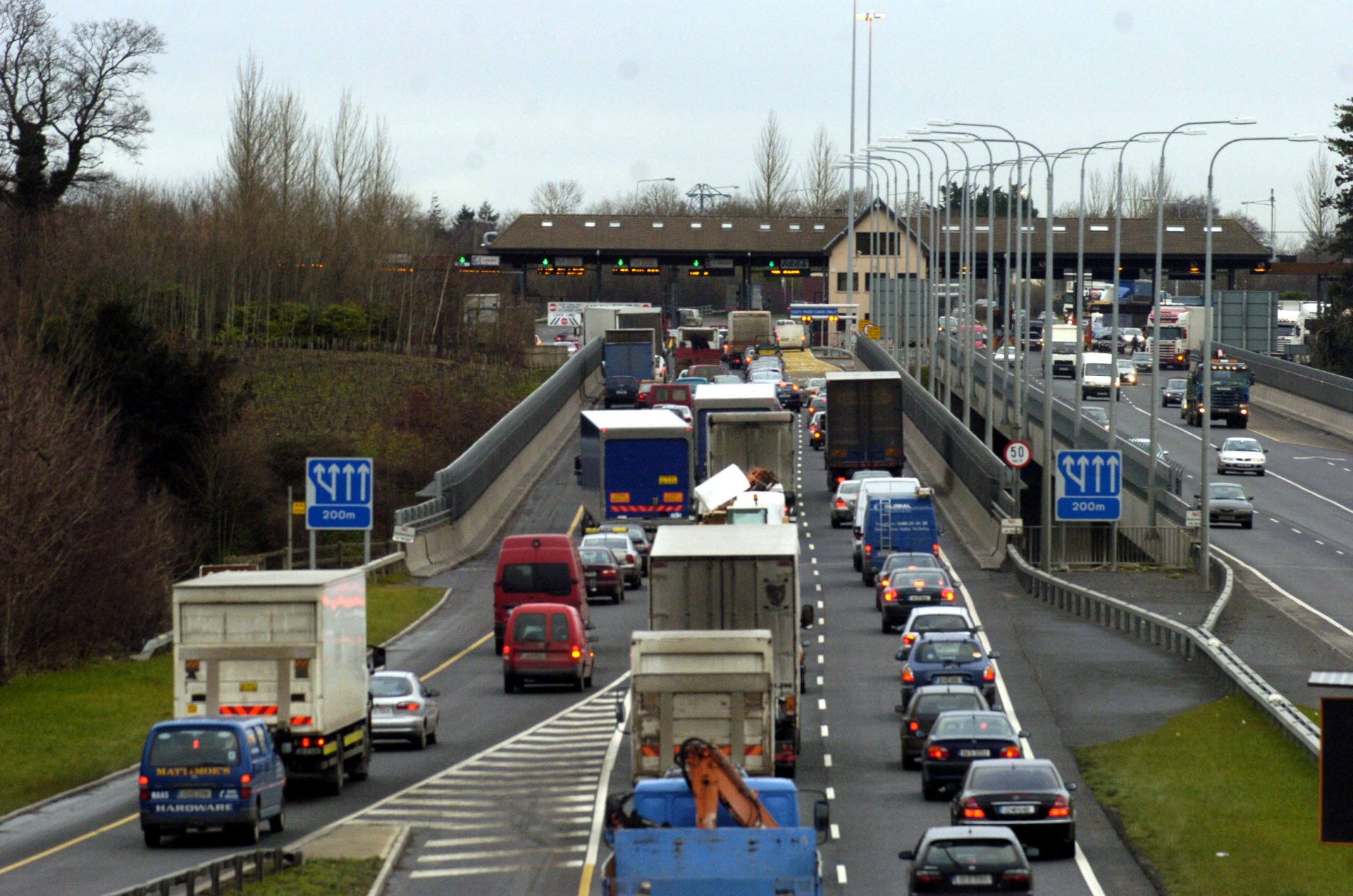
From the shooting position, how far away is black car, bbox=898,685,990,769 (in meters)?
25.0

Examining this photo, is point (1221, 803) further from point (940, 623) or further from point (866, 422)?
point (866, 422)

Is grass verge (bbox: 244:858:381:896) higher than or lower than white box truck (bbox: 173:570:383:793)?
lower

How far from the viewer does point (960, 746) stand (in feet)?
75.5

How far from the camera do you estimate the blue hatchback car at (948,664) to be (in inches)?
1137

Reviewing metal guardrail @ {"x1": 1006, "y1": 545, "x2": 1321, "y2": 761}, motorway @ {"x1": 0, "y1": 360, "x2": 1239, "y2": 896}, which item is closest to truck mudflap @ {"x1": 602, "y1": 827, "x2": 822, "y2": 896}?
motorway @ {"x1": 0, "y1": 360, "x2": 1239, "y2": 896}

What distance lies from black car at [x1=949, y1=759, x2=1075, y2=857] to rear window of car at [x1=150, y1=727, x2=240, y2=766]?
300 inches

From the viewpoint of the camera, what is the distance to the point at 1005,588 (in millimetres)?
46344

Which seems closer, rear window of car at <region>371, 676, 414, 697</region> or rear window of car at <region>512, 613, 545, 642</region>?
rear window of car at <region>371, 676, 414, 697</region>

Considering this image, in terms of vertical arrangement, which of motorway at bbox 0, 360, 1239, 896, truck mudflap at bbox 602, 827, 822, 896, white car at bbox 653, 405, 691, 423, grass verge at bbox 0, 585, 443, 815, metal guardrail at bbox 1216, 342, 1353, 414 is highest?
metal guardrail at bbox 1216, 342, 1353, 414

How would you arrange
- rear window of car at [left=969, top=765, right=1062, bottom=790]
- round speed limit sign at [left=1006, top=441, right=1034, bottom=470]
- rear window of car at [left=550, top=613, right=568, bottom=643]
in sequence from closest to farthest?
rear window of car at [left=969, top=765, right=1062, bottom=790]
rear window of car at [left=550, top=613, right=568, bottom=643]
round speed limit sign at [left=1006, top=441, right=1034, bottom=470]

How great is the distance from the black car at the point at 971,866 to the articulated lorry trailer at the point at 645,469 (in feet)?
103

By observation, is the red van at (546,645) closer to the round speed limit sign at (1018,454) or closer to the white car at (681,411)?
the round speed limit sign at (1018,454)

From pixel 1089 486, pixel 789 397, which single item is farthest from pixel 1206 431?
pixel 789 397

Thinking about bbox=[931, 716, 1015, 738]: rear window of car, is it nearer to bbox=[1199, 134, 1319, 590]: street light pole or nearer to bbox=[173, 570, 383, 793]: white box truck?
bbox=[173, 570, 383, 793]: white box truck
